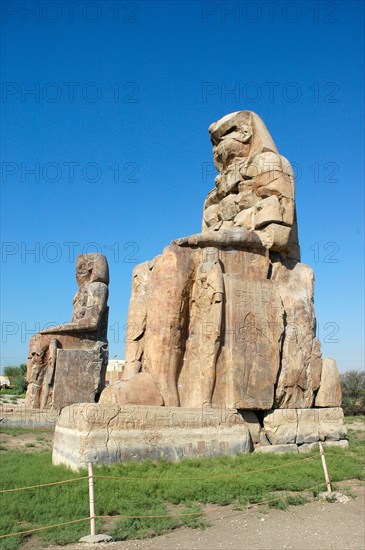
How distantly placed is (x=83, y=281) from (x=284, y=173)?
7399mm

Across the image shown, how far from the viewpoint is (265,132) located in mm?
8594

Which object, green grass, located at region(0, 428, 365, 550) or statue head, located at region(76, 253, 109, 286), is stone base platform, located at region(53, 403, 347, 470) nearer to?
green grass, located at region(0, 428, 365, 550)

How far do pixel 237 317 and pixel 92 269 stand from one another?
752 centimetres

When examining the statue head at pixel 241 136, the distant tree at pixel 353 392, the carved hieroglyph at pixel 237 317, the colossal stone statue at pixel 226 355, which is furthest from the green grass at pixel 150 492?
the distant tree at pixel 353 392

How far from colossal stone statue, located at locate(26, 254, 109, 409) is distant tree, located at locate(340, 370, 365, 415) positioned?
1005 cm

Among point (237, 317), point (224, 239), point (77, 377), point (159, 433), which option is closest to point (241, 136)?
point (224, 239)

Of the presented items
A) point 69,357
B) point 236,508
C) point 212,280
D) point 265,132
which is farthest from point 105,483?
point 69,357

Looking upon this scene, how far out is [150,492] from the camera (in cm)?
479

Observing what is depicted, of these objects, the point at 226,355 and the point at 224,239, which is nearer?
the point at 226,355

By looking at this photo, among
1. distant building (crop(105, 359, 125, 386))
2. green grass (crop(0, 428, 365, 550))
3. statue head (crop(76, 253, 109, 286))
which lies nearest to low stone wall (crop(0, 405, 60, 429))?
distant building (crop(105, 359, 125, 386))

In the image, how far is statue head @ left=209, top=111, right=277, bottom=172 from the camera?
8.51m

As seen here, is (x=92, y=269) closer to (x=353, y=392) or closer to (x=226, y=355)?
(x=226, y=355)

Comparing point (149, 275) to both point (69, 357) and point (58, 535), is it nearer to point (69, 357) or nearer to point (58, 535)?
point (58, 535)

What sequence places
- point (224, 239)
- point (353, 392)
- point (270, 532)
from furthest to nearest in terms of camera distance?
point (353, 392)
point (224, 239)
point (270, 532)
